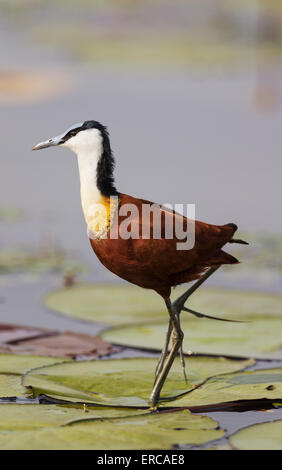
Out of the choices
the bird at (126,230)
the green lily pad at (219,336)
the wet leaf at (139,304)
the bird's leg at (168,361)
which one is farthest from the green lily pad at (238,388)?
the wet leaf at (139,304)

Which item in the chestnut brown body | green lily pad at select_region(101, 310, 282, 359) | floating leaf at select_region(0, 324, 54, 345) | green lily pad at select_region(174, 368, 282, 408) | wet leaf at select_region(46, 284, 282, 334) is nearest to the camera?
the chestnut brown body

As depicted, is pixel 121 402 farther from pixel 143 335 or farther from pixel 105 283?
pixel 105 283

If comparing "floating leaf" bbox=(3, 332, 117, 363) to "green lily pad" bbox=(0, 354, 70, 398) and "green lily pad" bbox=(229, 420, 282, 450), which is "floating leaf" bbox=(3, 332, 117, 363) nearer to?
"green lily pad" bbox=(0, 354, 70, 398)

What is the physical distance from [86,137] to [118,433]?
1474 mm

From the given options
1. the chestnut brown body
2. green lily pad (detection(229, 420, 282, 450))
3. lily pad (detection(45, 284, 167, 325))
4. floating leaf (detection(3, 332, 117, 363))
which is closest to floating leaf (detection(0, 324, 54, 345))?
floating leaf (detection(3, 332, 117, 363))

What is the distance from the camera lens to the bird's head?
3.72 m

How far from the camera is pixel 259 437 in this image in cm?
324

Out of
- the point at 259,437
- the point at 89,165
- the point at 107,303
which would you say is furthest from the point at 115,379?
the point at 107,303

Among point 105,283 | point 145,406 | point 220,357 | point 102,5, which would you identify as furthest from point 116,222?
point 102,5

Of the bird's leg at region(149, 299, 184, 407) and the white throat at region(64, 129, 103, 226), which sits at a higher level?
the white throat at region(64, 129, 103, 226)

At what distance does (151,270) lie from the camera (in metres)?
3.71

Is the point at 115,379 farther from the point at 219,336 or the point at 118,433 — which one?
the point at 219,336

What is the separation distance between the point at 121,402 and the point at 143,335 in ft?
4.88

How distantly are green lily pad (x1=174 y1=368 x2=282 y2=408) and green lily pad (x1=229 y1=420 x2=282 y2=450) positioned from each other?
41 centimetres
